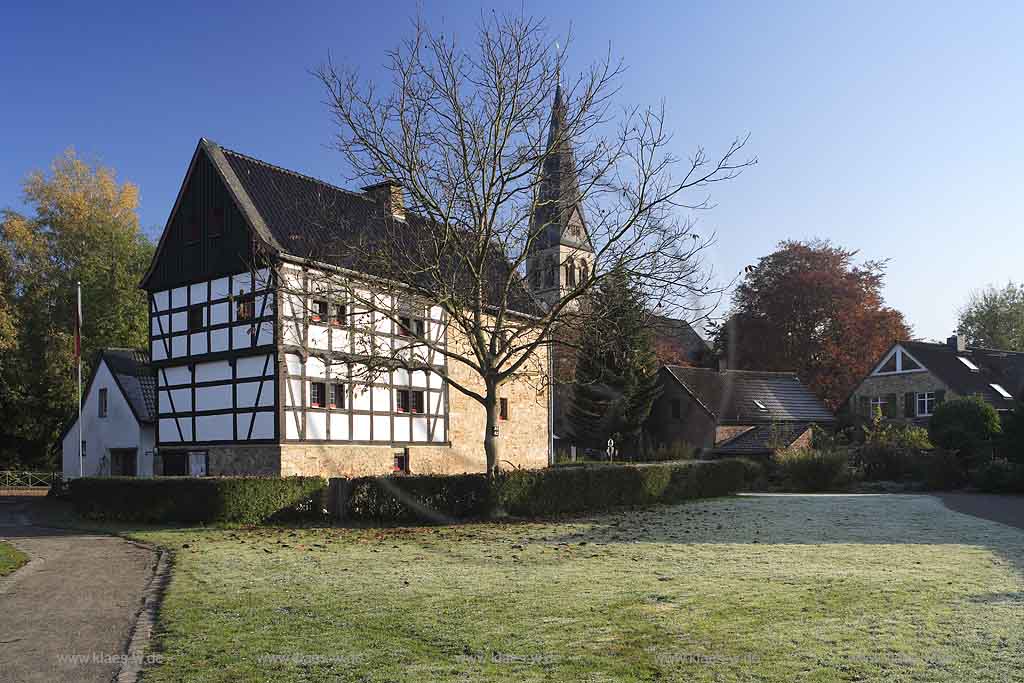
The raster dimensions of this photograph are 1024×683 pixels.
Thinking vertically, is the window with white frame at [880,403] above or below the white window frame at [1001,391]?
below

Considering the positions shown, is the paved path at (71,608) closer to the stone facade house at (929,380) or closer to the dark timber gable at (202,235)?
the dark timber gable at (202,235)

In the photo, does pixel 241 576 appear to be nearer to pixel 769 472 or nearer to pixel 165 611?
pixel 165 611

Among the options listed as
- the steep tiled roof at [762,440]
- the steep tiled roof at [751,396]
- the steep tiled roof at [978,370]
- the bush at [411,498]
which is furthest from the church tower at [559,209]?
the steep tiled roof at [978,370]

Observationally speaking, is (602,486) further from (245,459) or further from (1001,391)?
(1001,391)

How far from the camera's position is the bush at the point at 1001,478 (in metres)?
30.5

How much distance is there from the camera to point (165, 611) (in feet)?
31.0

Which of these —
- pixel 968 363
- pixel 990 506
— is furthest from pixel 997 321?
pixel 990 506

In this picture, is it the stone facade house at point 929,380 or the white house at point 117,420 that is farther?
the stone facade house at point 929,380

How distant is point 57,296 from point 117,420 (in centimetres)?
1498

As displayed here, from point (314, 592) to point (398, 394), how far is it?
67.5 ft

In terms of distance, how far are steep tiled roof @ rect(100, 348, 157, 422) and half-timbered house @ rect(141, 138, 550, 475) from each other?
5.51m

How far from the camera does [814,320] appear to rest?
58344mm

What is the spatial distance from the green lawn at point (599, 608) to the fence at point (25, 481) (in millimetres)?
30004

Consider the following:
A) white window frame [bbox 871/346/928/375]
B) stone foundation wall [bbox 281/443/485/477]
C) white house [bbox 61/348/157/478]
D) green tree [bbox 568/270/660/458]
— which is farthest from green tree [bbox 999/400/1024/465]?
white house [bbox 61/348/157/478]
